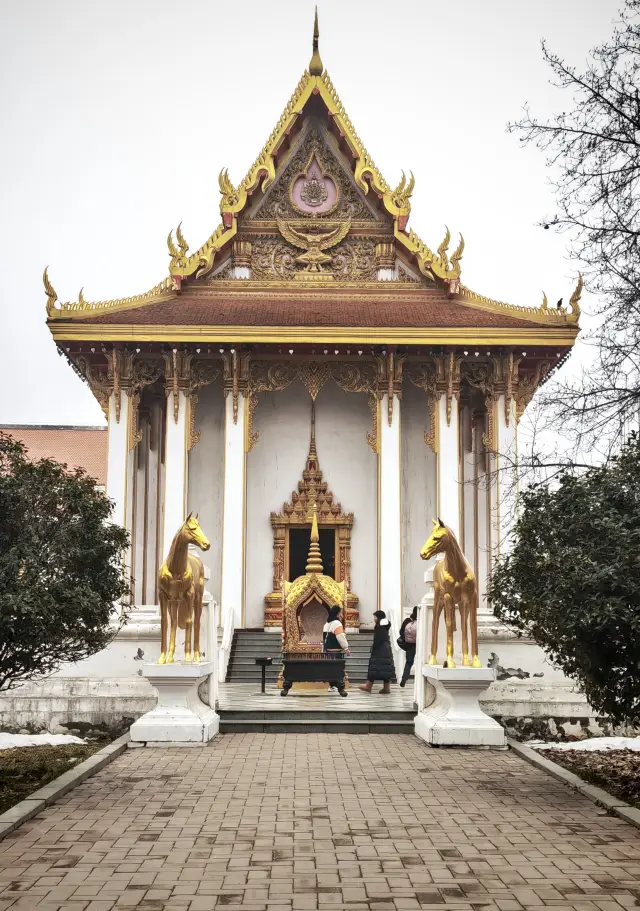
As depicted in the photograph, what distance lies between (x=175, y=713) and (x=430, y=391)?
843 cm

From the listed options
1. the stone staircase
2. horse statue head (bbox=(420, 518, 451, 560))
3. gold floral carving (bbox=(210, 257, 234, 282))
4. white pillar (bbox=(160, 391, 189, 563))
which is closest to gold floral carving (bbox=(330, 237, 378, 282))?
gold floral carving (bbox=(210, 257, 234, 282))

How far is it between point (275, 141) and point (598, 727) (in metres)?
11.1

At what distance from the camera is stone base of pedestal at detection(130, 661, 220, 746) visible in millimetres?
8945

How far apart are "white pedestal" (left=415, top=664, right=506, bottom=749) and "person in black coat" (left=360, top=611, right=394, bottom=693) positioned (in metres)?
3.13

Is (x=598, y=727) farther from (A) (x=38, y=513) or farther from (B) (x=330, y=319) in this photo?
(B) (x=330, y=319)

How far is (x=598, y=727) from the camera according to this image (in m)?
10.6

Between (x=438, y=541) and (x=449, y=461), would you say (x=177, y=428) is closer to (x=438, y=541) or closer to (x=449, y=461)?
(x=449, y=461)

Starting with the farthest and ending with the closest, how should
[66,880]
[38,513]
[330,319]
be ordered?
1. [330,319]
2. [38,513]
3. [66,880]

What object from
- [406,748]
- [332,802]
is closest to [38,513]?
[332,802]

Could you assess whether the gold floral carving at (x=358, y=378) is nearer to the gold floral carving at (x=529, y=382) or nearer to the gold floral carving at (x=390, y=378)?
the gold floral carving at (x=390, y=378)

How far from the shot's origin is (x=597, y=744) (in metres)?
10.1

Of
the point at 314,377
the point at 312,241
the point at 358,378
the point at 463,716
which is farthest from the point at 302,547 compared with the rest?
the point at 463,716

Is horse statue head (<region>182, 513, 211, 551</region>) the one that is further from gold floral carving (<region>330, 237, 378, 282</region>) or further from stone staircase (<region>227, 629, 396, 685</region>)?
gold floral carving (<region>330, 237, 378, 282</region>)

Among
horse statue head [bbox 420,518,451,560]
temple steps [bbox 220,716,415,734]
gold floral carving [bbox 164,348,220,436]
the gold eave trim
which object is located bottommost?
temple steps [bbox 220,716,415,734]
